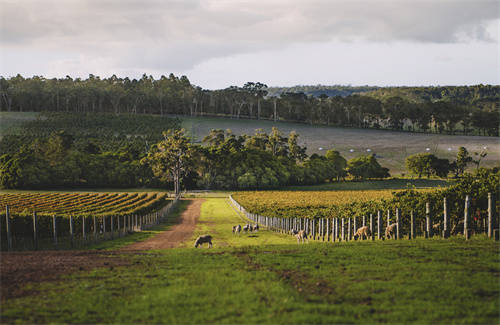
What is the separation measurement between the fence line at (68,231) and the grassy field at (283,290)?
1324 centimetres

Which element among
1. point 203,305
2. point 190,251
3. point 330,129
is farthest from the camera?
point 330,129

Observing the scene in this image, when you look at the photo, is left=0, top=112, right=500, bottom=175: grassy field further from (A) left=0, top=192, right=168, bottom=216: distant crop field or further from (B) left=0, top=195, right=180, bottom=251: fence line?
(B) left=0, top=195, right=180, bottom=251: fence line

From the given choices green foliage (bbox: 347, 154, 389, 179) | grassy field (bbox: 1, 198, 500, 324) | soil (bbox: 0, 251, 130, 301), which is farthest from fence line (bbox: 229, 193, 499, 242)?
green foliage (bbox: 347, 154, 389, 179)

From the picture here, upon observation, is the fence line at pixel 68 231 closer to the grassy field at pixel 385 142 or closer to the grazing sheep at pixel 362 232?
the grazing sheep at pixel 362 232

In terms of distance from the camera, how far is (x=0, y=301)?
1178 centimetres

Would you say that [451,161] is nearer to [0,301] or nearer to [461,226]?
[461,226]

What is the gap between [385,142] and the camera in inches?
6929

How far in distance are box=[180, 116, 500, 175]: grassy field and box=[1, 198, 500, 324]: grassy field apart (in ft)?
458

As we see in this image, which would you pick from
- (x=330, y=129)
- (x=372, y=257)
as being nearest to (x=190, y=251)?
(x=372, y=257)

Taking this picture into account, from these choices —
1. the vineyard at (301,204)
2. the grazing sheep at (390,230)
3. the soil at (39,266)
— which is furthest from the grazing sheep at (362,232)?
the vineyard at (301,204)

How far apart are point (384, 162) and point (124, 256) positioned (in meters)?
146

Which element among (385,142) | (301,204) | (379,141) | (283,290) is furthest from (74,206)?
(379,141)

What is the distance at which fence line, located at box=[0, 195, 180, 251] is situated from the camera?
27.8m

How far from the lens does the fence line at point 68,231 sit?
27.8 metres
